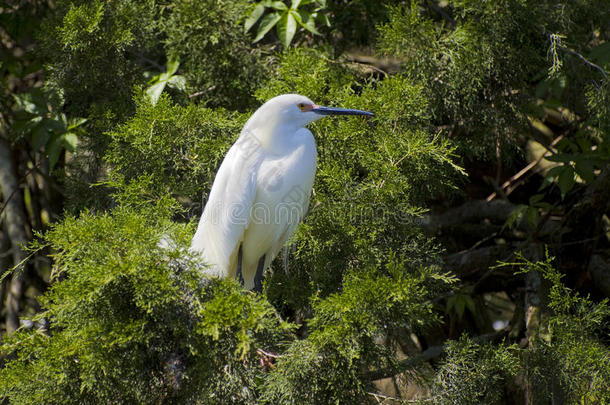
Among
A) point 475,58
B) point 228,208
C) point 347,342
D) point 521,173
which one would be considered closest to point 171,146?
point 228,208

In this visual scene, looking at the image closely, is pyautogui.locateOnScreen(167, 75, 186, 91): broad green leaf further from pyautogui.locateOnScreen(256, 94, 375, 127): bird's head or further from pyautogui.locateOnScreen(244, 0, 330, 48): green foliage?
pyautogui.locateOnScreen(256, 94, 375, 127): bird's head

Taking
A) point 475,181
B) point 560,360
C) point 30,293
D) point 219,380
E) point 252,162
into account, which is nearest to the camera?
point 219,380

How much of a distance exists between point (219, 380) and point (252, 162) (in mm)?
867

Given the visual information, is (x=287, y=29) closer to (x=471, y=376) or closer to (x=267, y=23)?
(x=267, y=23)

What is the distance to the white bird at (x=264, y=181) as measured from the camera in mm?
2090

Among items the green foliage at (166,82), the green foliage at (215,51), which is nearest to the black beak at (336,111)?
the green foliage at (215,51)

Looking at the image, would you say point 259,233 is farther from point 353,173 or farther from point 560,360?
point 560,360

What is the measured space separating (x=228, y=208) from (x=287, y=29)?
0.79 m

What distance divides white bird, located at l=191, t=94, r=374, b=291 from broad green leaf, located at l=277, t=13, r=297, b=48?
33 cm

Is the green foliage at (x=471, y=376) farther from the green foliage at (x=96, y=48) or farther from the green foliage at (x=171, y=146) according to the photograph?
the green foliage at (x=96, y=48)

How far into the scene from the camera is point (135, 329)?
57.8 inches

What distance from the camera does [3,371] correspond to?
5.21 ft

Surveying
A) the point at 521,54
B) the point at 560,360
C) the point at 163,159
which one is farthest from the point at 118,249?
the point at 521,54

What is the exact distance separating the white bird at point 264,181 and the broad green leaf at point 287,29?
0.33 metres
